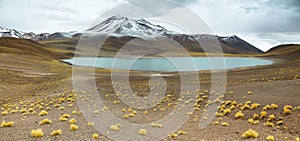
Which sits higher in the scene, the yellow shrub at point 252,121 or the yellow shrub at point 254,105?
the yellow shrub at point 254,105

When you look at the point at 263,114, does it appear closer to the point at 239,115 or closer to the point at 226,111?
the point at 239,115

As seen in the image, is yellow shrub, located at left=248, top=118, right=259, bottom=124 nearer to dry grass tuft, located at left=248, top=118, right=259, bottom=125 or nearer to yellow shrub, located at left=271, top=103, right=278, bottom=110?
dry grass tuft, located at left=248, top=118, right=259, bottom=125

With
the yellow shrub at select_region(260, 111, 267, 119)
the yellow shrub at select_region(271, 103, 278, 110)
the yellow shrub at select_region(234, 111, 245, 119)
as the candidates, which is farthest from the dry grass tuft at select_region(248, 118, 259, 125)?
the yellow shrub at select_region(271, 103, 278, 110)

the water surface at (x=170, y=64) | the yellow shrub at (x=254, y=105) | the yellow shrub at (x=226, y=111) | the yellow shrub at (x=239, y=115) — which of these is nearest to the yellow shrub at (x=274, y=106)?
the yellow shrub at (x=254, y=105)

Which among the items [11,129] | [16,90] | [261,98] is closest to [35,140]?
[11,129]

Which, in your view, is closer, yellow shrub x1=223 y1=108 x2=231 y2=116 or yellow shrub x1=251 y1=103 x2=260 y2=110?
yellow shrub x1=251 y1=103 x2=260 y2=110

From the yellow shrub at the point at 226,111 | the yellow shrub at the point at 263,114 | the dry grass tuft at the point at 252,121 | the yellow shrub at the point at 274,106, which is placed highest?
the yellow shrub at the point at 274,106

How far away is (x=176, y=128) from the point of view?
46.3 ft

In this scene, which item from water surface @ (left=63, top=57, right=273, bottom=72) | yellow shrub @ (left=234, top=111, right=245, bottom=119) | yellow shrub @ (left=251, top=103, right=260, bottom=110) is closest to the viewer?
yellow shrub @ (left=234, top=111, right=245, bottom=119)

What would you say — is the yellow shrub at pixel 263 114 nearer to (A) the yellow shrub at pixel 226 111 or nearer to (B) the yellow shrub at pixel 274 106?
(B) the yellow shrub at pixel 274 106

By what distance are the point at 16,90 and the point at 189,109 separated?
2354 cm

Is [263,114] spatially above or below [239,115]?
above

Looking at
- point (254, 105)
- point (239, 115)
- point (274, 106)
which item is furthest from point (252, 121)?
point (254, 105)

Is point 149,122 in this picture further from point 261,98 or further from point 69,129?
point 261,98
